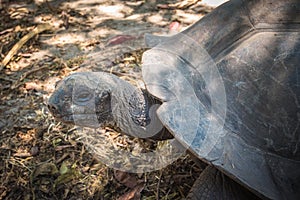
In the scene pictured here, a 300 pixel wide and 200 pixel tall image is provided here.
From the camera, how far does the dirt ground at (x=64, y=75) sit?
264 cm

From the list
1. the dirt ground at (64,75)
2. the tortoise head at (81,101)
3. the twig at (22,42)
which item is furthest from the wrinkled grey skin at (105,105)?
the twig at (22,42)

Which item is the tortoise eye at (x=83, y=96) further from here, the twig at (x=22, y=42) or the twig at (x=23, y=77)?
the twig at (x=22, y=42)

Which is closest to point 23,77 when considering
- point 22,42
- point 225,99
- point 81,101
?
point 22,42

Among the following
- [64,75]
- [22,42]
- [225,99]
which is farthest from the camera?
[22,42]

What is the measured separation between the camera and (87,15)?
16.1 ft

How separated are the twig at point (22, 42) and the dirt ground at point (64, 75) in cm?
1

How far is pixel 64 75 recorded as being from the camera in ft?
12.3

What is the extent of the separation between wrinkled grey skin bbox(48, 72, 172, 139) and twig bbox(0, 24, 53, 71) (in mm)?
2058

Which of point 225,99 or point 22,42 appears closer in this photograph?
point 225,99

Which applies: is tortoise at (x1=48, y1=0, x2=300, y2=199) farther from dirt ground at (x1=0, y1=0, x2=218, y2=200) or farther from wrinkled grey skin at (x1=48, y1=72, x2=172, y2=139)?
dirt ground at (x1=0, y1=0, x2=218, y2=200)

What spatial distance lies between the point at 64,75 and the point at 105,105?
172cm

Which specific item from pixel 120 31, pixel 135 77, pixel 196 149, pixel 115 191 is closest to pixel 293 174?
pixel 196 149

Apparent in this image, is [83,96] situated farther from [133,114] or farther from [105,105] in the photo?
[133,114]

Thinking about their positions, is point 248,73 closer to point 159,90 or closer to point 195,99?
point 195,99
